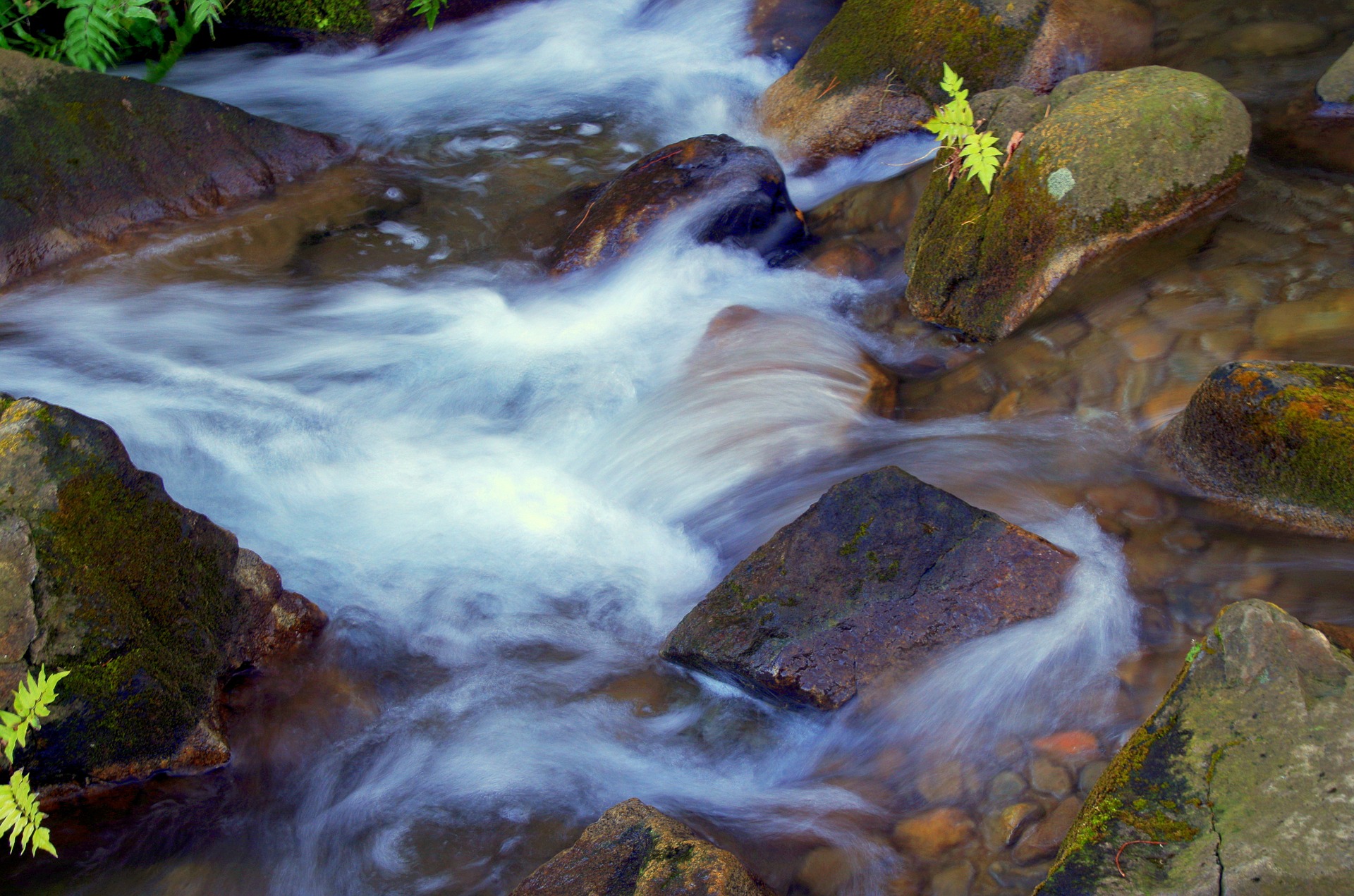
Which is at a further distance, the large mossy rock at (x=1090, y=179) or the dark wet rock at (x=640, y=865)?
the large mossy rock at (x=1090, y=179)

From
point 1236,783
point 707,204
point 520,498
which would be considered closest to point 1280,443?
point 1236,783

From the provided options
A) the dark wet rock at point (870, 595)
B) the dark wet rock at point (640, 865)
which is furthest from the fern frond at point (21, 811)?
the dark wet rock at point (870, 595)

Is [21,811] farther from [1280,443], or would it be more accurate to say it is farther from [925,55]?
[925,55]

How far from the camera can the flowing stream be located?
3.26 m

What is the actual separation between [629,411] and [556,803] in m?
2.22

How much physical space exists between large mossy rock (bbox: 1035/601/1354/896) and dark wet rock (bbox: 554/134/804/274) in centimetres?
372

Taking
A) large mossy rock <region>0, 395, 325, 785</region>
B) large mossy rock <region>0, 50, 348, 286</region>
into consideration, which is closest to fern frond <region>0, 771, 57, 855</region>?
large mossy rock <region>0, 395, 325, 785</region>

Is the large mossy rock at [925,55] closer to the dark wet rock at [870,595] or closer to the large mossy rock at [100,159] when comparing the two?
the dark wet rock at [870,595]

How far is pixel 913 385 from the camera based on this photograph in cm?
465

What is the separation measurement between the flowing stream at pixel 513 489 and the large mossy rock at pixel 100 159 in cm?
23

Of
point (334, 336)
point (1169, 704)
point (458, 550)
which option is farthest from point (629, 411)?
point (1169, 704)

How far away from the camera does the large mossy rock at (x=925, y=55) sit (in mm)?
5547

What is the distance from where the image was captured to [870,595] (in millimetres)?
3355

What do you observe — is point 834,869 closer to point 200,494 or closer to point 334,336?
point 200,494
